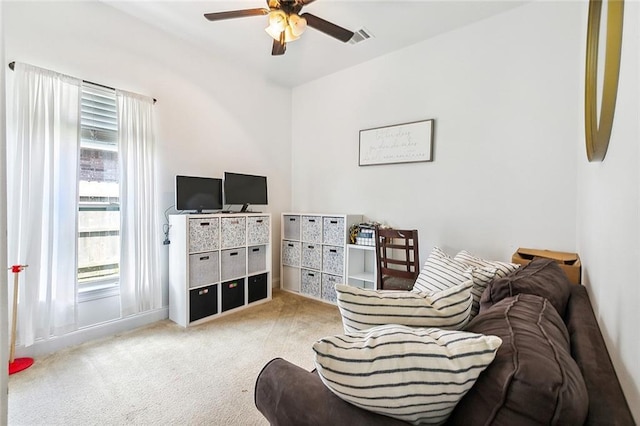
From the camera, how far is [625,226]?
2.56ft

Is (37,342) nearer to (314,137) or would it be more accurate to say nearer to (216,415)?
(216,415)

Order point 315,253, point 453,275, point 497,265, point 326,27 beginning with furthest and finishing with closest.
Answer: point 315,253 < point 326,27 < point 497,265 < point 453,275

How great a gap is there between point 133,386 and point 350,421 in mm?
1903

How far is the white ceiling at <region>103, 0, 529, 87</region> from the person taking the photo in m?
2.59

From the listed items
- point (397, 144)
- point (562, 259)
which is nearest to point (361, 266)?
point (397, 144)

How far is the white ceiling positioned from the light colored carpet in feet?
9.72

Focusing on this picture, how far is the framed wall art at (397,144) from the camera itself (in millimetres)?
3166

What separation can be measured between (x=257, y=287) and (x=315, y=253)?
0.82 m

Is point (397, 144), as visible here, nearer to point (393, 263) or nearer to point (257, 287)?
point (393, 263)

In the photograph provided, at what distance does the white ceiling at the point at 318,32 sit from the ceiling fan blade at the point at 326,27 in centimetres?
44

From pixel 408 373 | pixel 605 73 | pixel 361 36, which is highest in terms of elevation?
pixel 361 36

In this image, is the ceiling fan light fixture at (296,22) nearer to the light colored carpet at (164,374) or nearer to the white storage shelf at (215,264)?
the white storage shelf at (215,264)

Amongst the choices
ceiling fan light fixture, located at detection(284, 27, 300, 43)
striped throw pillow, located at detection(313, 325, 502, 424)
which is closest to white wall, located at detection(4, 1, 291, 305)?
ceiling fan light fixture, located at detection(284, 27, 300, 43)

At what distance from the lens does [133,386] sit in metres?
1.92
